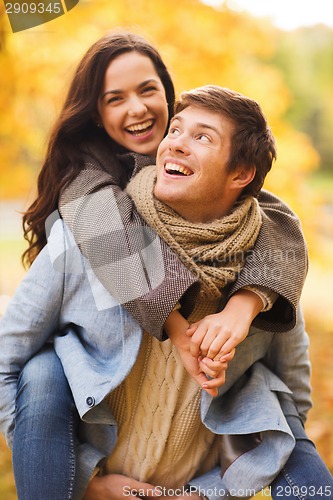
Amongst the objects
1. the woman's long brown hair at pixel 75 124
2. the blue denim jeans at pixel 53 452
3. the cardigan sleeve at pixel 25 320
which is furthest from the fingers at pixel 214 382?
the woman's long brown hair at pixel 75 124

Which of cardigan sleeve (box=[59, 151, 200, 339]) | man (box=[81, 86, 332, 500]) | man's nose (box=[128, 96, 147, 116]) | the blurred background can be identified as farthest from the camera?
the blurred background

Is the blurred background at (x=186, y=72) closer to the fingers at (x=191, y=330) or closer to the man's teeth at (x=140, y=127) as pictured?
the man's teeth at (x=140, y=127)

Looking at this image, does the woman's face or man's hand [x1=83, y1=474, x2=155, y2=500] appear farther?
the woman's face

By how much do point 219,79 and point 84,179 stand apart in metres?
2.09

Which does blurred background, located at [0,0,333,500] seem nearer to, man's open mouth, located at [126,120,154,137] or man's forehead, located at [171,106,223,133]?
man's open mouth, located at [126,120,154,137]

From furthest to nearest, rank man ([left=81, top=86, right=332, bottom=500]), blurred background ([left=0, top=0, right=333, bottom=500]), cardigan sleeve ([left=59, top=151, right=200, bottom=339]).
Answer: blurred background ([left=0, top=0, right=333, bottom=500]), man ([left=81, top=86, right=332, bottom=500]), cardigan sleeve ([left=59, top=151, right=200, bottom=339])

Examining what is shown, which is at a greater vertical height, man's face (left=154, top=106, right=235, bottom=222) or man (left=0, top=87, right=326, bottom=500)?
man's face (left=154, top=106, right=235, bottom=222)

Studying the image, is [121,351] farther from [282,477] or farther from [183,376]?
[282,477]

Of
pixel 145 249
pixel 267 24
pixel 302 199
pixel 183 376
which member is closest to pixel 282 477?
pixel 183 376

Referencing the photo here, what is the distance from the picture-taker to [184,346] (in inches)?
56.7

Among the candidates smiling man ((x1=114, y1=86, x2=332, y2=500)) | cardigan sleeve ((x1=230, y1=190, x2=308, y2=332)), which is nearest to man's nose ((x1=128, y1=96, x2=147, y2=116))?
smiling man ((x1=114, y1=86, x2=332, y2=500))

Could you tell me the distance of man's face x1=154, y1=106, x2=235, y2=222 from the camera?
1.48m

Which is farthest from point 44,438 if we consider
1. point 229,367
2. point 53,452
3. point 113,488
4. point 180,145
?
point 180,145

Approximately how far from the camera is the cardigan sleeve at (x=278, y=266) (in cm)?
146
